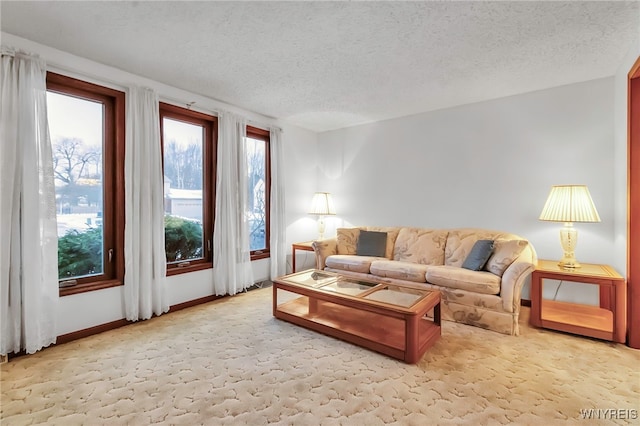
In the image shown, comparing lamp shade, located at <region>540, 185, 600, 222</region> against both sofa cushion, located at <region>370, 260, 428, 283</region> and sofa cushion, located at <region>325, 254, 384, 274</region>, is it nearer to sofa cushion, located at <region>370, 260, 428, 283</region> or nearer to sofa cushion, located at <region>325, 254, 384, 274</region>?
sofa cushion, located at <region>370, 260, 428, 283</region>

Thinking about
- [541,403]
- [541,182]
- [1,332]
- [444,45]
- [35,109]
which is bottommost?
[541,403]

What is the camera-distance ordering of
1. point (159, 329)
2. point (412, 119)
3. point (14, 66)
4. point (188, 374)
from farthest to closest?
point (412, 119) → point (159, 329) → point (14, 66) → point (188, 374)

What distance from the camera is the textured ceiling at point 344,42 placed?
2.05 meters

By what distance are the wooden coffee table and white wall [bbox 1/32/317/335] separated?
1.24 meters

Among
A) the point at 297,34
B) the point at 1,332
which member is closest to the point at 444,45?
the point at 297,34

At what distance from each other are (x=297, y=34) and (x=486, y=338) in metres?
3.03

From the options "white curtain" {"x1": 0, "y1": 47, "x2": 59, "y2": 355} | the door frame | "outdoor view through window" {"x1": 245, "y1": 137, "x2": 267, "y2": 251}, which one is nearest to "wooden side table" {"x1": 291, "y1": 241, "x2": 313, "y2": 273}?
"outdoor view through window" {"x1": 245, "y1": 137, "x2": 267, "y2": 251}

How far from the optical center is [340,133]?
5.21m

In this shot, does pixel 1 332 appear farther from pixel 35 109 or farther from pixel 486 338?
pixel 486 338

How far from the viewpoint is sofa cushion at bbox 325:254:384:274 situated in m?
3.82

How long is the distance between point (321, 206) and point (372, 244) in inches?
44.7

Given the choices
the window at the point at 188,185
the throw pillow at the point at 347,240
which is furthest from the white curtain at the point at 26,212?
the throw pillow at the point at 347,240

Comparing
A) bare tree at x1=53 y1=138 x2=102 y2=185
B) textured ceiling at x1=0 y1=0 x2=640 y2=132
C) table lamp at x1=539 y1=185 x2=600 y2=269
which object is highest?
textured ceiling at x1=0 y1=0 x2=640 y2=132

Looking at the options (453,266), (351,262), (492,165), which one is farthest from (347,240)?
(492,165)
